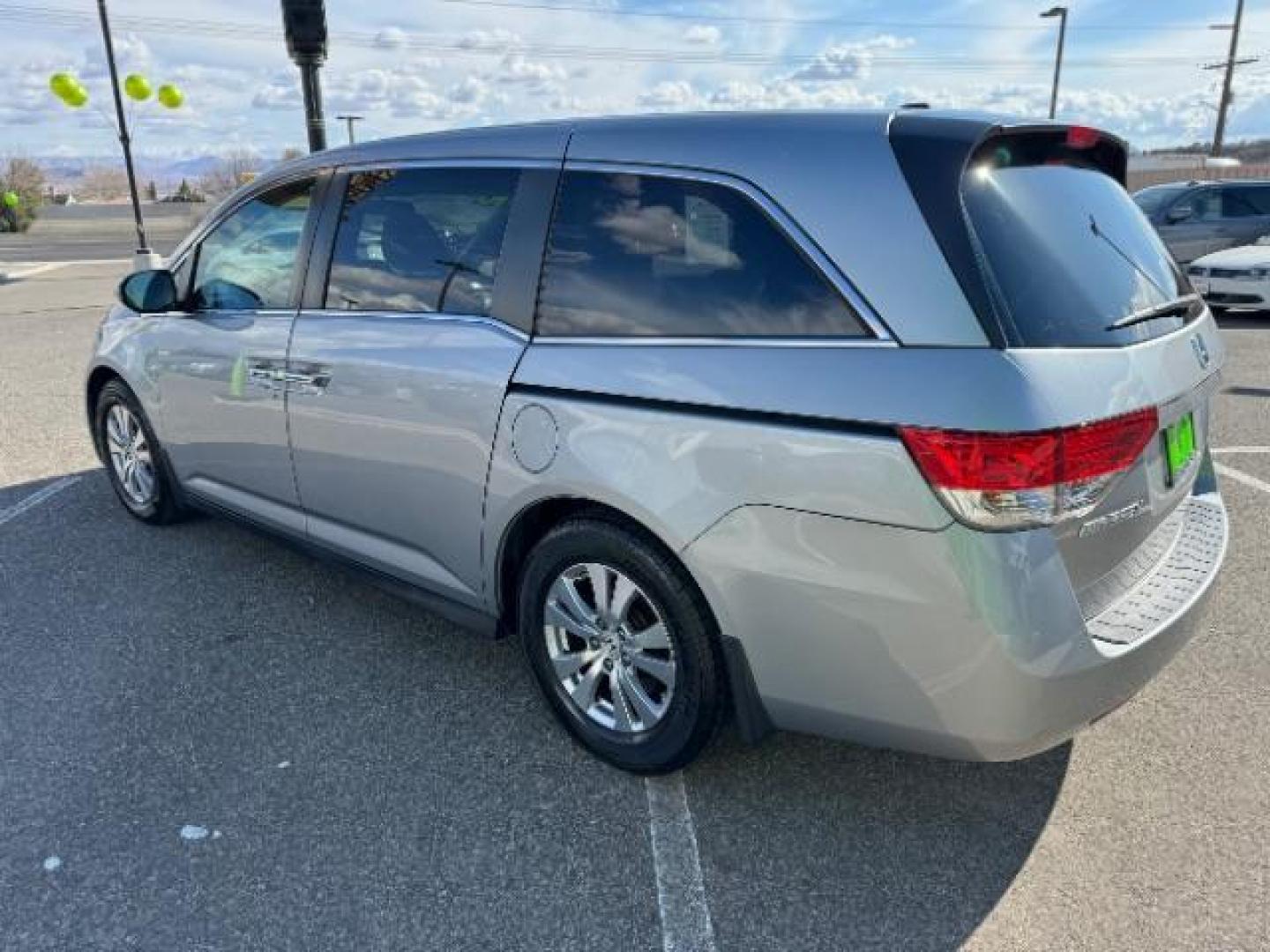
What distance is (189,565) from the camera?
4.25 metres

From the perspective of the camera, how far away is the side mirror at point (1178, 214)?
12.7 m

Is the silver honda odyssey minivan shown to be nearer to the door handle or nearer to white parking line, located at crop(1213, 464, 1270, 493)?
the door handle

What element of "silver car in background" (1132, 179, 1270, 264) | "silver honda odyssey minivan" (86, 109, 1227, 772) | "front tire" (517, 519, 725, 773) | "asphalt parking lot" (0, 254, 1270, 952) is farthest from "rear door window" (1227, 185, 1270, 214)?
"front tire" (517, 519, 725, 773)

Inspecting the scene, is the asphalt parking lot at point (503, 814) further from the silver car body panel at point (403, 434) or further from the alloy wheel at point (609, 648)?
the silver car body panel at point (403, 434)

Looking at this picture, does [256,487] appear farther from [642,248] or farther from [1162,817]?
[1162,817]

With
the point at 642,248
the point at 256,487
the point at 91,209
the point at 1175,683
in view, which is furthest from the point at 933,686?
the point at 91,209

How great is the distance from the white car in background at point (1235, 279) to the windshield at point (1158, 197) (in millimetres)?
2148

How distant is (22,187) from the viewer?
128 ft

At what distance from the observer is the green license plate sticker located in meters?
2.36

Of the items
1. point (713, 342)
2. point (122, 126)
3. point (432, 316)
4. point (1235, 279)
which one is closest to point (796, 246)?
point (713, 342)

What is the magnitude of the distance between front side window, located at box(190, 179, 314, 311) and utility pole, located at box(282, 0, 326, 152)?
183 inches

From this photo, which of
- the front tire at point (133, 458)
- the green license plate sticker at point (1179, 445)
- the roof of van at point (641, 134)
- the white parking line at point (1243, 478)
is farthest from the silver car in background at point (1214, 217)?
the front tire at point (133, 458)

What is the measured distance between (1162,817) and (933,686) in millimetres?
955

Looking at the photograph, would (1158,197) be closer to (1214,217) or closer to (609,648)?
(1214,217)
